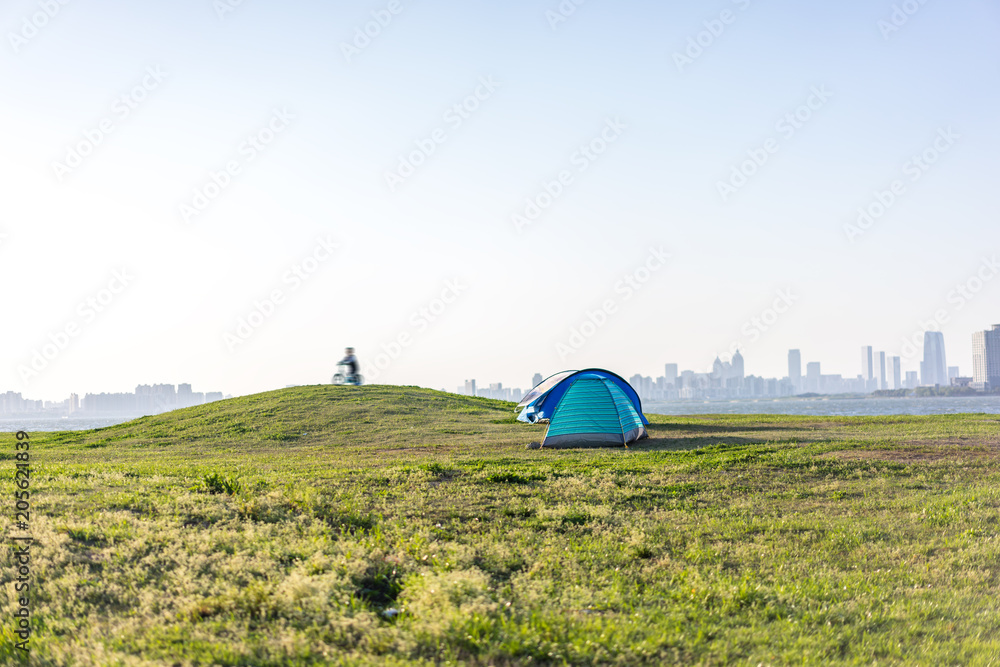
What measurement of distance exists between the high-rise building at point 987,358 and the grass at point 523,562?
650 ft

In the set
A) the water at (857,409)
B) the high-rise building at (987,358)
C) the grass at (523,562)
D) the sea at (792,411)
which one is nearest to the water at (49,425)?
the sea at (792,411)

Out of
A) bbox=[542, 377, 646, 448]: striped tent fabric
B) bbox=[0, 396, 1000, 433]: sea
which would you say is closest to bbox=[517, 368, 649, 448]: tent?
bbox=[542, 377, 646, 448]: striped tent fabric

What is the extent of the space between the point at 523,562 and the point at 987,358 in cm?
21519

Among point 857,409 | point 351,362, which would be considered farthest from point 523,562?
point 857,409

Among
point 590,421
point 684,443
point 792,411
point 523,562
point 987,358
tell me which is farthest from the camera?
point 987,358

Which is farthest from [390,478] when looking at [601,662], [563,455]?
[601,662]

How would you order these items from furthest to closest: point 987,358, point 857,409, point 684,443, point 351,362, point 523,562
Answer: point 987,358 → point 857,409 → point 351,362 → point 684,443 → point 523,562

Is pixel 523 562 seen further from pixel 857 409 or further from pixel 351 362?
pixel 857 409

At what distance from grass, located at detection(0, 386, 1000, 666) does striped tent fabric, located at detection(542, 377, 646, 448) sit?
402 cm

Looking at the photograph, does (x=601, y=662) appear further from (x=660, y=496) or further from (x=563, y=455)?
(x=563, y=455)

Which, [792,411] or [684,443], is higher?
[684,443]

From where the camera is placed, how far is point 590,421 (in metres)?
20.8

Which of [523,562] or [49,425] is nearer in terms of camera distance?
[523,562]

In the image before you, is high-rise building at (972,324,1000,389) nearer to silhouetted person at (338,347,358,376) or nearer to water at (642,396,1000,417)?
water at (642,396,1000,417)
